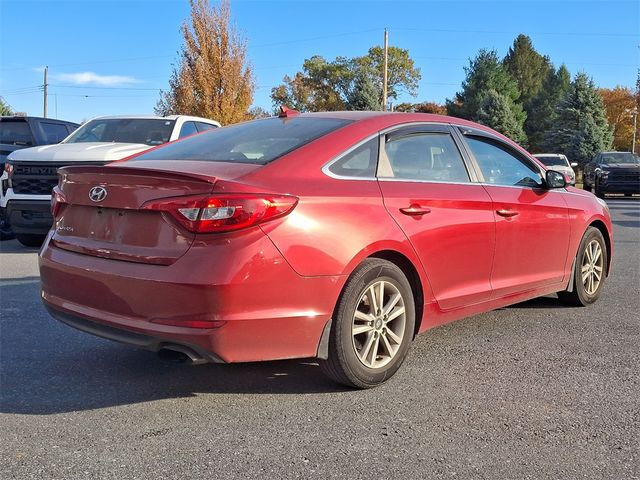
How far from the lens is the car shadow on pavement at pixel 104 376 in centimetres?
353

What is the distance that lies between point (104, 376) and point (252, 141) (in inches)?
66.7

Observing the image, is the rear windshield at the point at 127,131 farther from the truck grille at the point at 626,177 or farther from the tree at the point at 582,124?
the tree at the point at 582,124

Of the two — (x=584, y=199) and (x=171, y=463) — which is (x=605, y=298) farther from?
(x=171, y=463)

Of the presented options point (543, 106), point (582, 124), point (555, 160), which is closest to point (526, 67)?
point (543, 106)

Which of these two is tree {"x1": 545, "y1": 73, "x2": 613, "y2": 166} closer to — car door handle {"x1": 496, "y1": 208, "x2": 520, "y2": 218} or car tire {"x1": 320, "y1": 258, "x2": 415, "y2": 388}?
car door handle {"x1": 496, "y1": 208, "x2": 520, "y2": 218}

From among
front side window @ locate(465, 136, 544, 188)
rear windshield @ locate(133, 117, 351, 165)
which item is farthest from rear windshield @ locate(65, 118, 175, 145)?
front side window @ locate(465, 136, 544, 188)

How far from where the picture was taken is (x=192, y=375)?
12.9 ft

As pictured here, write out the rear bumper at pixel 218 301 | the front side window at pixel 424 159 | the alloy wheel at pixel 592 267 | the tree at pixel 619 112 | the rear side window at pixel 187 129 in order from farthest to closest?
1. the tree at pixel 619 112
2. the rear side window at pixel 187 129
3. the alloy wheel at pixel 592 267
4. the front side window at pixel 424 159
5. the rear bumper at pixel 218 301

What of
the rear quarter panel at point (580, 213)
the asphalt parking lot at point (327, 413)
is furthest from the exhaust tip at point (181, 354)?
A: the rear quarter panel at point (580, 213)

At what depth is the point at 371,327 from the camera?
11.9 feet

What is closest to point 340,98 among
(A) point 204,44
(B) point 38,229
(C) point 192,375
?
(A) point 204,44

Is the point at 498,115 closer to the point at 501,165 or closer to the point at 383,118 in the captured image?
the point at 501,165

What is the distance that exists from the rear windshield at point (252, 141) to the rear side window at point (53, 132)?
818 centimetres

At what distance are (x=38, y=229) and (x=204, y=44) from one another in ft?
45.8
